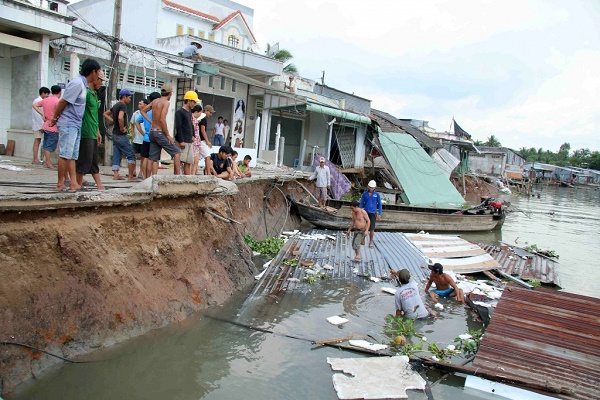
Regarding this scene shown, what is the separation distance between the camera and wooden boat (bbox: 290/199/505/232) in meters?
14.2

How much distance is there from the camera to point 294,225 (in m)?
13.9

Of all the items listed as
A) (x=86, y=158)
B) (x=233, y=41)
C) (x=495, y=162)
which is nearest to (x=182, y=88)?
(x=86, y=158)

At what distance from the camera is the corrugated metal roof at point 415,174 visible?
19.5m

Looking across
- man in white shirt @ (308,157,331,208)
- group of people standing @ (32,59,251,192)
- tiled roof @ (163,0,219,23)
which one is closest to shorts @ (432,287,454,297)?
group of people standing @ (32,59,251,192)

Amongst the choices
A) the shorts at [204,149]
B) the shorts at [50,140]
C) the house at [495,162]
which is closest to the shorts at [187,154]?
the shorts at [204,149]

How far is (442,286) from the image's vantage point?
859 centimetres

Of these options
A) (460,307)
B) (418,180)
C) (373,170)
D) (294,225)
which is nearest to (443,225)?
(418,180)

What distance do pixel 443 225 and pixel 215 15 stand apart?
15410 millimetres

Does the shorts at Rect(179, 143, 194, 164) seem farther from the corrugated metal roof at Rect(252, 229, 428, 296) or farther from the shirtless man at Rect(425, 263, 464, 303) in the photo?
the shirtless man at Rect(425, 263, 464, 303)

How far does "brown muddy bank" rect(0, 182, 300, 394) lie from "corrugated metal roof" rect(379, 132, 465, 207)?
44.0 ft

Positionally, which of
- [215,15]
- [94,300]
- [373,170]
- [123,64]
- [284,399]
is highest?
[215,15]

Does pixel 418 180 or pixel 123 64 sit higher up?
pixel 123 64

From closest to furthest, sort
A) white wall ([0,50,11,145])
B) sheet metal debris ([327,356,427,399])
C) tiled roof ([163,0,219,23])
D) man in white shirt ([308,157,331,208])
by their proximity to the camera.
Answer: sheet metal debris ([327,356,427,399])
white wall ([0,50,11,145])
man in white shirt ([308,157,331,208])
tiled roof ([163,0,219,23])

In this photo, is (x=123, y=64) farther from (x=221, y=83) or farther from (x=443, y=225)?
(x=443, y=225)
